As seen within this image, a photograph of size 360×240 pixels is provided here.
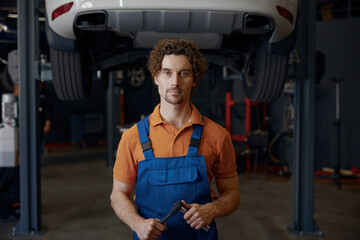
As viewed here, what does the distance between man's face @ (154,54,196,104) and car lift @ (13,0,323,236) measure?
181 centimetres

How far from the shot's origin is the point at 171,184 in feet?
4.12

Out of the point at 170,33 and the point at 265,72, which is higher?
the point at 170,33

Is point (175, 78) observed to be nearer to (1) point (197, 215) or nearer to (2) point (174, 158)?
(2) point (174, 158)

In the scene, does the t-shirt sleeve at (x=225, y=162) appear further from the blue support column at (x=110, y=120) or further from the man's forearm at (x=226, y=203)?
the blue support column at (x=110, y=120)

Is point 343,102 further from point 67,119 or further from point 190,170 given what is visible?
point 67,119

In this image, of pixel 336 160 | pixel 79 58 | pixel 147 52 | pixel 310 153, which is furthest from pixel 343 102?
pixel 79 58

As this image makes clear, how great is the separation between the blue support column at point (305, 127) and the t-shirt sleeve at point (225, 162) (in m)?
1.67

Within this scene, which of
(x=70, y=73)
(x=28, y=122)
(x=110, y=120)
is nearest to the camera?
(x=70, y=73)

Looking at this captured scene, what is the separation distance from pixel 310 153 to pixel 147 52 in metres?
1.56

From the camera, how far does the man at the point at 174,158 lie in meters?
1.26

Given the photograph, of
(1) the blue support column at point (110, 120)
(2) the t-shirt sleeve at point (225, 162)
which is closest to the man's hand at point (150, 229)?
(2) the t-shirt sleeve at point (225, 162)

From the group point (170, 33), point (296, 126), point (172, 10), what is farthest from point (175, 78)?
point (296, 126)

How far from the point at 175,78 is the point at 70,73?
4.43ft

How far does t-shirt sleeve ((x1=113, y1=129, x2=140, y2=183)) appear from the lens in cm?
133
